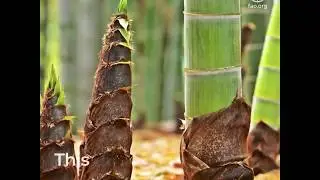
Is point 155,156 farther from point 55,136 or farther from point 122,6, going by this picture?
point 122,6

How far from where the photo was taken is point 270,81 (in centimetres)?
264

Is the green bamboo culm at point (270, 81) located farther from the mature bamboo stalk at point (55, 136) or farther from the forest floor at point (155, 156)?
the mature bamboo stalk at point (55, 136)

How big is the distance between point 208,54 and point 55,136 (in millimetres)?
711

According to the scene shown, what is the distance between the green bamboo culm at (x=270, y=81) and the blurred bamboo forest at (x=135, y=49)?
0.35 m

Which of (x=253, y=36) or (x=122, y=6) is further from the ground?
(x=122, y=6)

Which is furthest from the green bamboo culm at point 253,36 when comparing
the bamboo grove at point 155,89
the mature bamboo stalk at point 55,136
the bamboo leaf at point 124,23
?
the mature bamboo stalk at point 55,136

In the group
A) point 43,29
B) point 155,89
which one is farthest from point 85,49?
point 155,89

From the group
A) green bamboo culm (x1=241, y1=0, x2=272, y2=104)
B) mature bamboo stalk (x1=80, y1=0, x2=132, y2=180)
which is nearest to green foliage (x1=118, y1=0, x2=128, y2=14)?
mature bamboo stalk (x1=80, y1=0, x2=132, y2=180)

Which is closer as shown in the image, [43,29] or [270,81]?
[43,29]

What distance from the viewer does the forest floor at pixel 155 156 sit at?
8.32 feet
